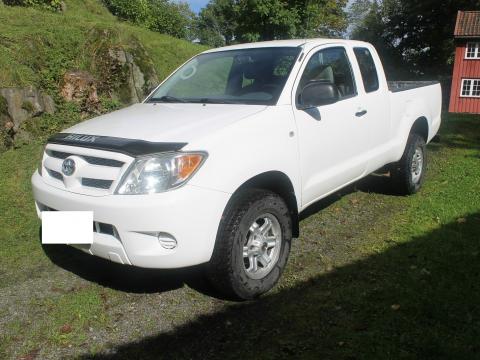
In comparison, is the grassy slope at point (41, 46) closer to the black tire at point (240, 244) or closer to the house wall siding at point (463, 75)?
the black tire at point (240, 244)

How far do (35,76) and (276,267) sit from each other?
6.44 metres

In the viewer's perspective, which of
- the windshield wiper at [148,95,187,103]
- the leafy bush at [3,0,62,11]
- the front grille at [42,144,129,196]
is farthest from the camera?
the leafy bush at [3,0,62,11]

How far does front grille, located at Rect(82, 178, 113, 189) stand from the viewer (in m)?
2.97

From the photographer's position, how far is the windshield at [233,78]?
384 cm

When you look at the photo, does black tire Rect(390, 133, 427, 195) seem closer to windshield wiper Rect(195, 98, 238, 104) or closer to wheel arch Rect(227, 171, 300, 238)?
wheel arch Rect(227, 171, 300, 238)

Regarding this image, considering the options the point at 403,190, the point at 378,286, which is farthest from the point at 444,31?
the point at 378,286

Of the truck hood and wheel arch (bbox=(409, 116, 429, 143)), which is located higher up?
the truck hood

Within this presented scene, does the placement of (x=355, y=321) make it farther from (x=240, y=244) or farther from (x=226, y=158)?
(x=226, y=158)

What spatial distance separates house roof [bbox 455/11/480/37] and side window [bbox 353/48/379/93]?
→ 27594 millimetres

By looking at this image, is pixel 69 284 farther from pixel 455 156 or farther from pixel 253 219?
pixel 455 156

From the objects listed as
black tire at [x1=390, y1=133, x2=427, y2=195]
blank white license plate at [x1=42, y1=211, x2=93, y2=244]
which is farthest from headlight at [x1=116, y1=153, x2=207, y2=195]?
black tire at [x1=390, y1=133, x2=427, y2=195]

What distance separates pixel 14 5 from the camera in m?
11.3

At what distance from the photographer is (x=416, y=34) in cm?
4153

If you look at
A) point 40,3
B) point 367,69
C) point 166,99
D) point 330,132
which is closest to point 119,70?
point 40,3
